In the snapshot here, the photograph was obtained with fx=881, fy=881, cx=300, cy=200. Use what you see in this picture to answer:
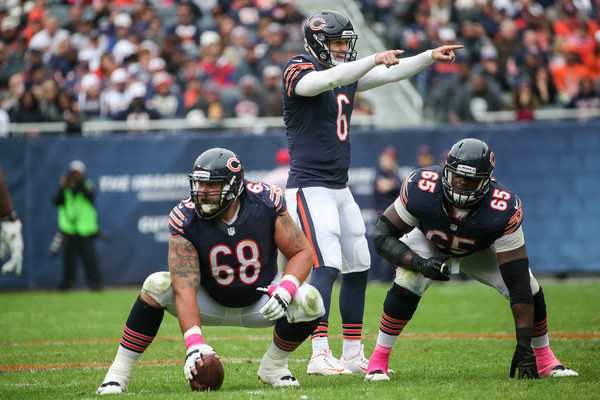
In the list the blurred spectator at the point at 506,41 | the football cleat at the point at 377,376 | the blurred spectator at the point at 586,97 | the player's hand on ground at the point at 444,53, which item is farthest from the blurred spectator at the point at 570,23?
the football cleat at the point at 377,376

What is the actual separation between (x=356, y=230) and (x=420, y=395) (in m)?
1.70

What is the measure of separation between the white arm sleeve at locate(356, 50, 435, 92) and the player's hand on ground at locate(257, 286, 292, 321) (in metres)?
1.69

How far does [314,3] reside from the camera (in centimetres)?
1684

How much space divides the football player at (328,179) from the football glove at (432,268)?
2.38 feet

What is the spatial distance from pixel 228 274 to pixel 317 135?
1.38 meters

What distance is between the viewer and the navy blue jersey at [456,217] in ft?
17.2

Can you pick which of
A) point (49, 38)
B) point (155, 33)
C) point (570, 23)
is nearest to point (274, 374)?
point (155, 33)

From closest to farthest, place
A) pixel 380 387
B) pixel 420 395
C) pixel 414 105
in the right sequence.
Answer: pixel 420 395 → pixel 380 387 → pixel 414 105

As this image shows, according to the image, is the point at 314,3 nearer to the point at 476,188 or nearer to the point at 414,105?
the point at 414,105

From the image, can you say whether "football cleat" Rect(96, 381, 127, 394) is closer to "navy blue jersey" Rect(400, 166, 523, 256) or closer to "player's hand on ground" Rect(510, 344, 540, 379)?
"navy blue jersey" Rect(400, 166, 523, 256)

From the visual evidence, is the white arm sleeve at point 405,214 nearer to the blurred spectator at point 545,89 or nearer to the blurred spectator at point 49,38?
the blurred spectator at point 545,89

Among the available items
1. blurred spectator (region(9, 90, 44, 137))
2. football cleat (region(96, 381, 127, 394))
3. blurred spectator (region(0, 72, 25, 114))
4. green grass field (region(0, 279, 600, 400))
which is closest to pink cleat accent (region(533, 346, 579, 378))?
green grass field (region(0, 279, 600, 400))

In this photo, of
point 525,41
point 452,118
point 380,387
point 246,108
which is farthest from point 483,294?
point 380,387

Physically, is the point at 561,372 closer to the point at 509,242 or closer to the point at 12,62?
the point at 509,242
